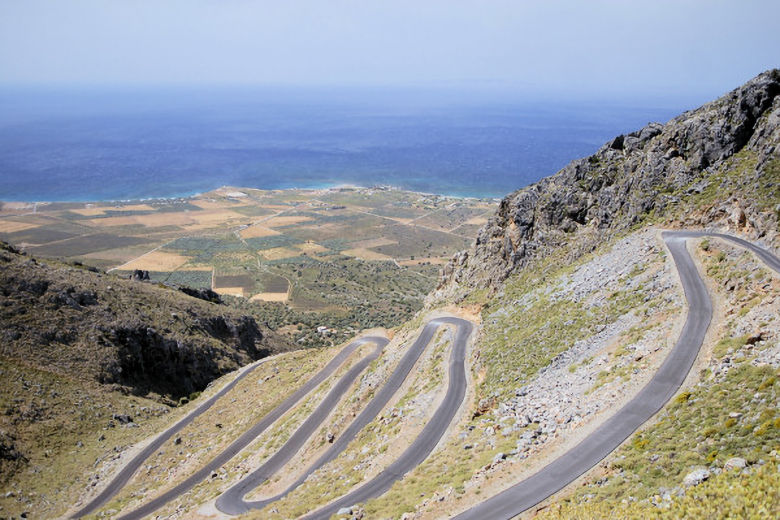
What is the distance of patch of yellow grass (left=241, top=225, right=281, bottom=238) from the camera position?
16600cm

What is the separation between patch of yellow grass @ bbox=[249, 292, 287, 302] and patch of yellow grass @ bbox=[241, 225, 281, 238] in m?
59.2

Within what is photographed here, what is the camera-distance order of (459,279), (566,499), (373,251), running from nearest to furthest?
(566,499) → (459,279) → (373,251)

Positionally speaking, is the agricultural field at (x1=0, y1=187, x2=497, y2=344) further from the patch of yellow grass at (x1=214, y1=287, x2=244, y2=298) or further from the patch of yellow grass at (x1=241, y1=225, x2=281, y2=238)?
the patch of yellow grass at (x1=241, y1=225, x2=281, y2=238)

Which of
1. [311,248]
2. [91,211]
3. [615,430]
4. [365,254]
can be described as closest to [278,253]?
[311,248]

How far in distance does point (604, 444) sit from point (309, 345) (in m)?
64.0

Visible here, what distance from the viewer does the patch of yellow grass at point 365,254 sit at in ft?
481

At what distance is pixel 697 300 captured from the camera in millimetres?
29062

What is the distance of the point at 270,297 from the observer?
4281 inches

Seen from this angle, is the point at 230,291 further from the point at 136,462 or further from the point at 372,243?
the point at 136,462

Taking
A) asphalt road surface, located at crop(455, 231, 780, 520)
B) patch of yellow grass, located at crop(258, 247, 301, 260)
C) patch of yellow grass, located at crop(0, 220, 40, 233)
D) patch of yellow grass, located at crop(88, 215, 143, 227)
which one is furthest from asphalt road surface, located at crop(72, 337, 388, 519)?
patch of yellow grass, located at crop(0, 220, 40, 233)

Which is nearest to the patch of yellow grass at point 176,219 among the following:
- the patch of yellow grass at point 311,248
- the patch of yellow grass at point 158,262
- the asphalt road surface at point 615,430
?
the patch of yellow grass at point 158,262

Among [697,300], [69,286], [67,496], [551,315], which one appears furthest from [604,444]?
[69,286]

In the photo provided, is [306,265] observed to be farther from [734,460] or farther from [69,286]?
[734,460]

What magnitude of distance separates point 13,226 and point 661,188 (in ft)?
623
